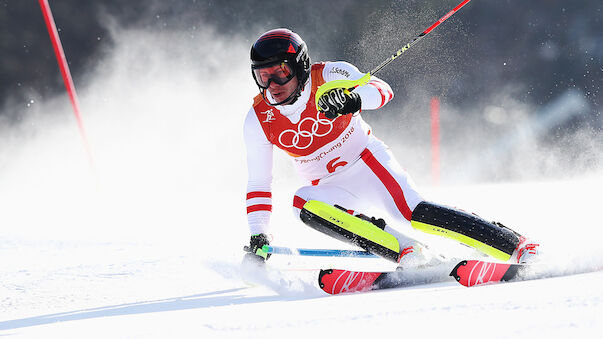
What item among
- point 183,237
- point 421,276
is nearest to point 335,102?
point 421,276

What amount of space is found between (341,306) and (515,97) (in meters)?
11.2

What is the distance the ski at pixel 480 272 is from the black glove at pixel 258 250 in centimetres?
98

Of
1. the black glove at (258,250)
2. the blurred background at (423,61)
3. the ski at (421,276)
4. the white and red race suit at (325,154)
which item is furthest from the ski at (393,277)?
the blurred background at (423,61)

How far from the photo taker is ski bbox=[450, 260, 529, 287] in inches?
96.0

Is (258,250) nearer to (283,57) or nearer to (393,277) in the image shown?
(393,277)

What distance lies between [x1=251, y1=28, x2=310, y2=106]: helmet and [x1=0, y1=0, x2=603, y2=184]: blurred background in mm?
7567

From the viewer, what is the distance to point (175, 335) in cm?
172

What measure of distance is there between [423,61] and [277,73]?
8.57 metres

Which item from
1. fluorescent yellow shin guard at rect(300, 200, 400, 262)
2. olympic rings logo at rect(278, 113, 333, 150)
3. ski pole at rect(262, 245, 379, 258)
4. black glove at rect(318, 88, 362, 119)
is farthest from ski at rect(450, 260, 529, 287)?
olympic rings logo at rect(278, 113, 333, 150)

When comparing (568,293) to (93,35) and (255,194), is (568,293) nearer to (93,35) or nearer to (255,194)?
(255,194)

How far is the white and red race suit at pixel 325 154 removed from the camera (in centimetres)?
294

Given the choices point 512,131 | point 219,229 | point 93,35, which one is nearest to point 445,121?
point 512,131

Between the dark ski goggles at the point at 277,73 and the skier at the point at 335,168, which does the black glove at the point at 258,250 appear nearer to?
the skier at the point at 335,168

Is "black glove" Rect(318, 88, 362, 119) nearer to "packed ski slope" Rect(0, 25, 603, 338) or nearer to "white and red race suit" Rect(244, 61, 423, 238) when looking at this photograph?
"white and red race suit" Rect(244, 61, 423, 238)
